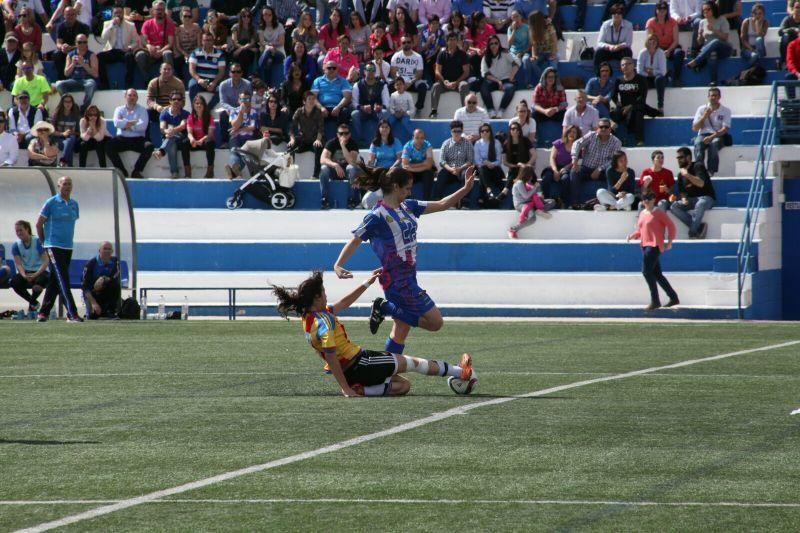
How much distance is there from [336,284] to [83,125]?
665cm

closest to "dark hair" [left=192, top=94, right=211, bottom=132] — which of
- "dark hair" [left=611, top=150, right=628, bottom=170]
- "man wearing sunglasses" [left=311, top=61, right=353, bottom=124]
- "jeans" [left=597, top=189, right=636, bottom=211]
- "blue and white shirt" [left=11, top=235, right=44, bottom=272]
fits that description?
"man wearing sunglasses" [left=311, top=61, right=353, bottom=124]

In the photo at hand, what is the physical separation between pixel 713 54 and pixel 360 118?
7.23m

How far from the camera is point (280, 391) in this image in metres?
11.3

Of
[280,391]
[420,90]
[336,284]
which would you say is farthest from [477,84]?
[280,391]

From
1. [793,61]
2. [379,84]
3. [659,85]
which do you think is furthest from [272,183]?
[793,61]

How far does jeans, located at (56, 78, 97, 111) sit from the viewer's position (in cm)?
2923

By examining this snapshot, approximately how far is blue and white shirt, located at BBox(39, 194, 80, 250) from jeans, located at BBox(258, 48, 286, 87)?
9.69 m

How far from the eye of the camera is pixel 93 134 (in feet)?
90.0

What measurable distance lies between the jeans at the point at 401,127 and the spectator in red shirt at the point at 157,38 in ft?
18.1

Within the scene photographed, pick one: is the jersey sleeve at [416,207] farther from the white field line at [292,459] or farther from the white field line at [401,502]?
the white field line at [401,502]

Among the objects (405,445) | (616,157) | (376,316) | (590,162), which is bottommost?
(590,162)

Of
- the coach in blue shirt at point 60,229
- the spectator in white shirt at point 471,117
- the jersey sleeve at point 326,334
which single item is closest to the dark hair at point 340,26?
the spectator in white shirt at point 471,117

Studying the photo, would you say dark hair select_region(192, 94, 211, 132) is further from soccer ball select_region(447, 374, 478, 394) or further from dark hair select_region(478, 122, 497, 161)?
soccer ball select_region(447, 374, 478, 394)

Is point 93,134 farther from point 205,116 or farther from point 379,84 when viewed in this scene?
point 379,84
